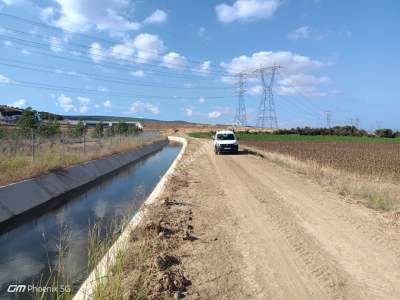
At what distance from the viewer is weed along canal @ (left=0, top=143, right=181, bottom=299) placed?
8172 millimetres

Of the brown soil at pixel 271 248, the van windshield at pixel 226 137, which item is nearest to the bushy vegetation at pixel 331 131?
the van windshield at pixel 226 137

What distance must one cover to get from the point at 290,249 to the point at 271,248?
368 mm

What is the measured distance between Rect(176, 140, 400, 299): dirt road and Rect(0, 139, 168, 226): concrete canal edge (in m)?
5.83

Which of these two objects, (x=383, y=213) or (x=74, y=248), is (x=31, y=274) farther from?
(x=383, y=213)

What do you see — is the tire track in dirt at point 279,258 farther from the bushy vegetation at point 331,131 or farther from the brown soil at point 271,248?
the bushy vegetation at point 331,131

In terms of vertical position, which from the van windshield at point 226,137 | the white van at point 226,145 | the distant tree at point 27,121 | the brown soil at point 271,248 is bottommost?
the brown soil at point 271,248

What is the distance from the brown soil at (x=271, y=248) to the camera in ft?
21.5

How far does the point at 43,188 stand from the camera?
1820 cm

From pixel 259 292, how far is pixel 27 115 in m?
45.8

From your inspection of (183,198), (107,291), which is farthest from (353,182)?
(107,291)

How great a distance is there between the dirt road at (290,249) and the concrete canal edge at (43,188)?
5.83 metres

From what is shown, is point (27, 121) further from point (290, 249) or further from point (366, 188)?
point (290, 249)

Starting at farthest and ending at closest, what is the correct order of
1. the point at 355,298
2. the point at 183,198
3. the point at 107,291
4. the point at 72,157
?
the point at 72,157 < the point at 183,198 < the point at 355,298 < the point at 107,291

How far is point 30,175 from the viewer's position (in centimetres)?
1836
